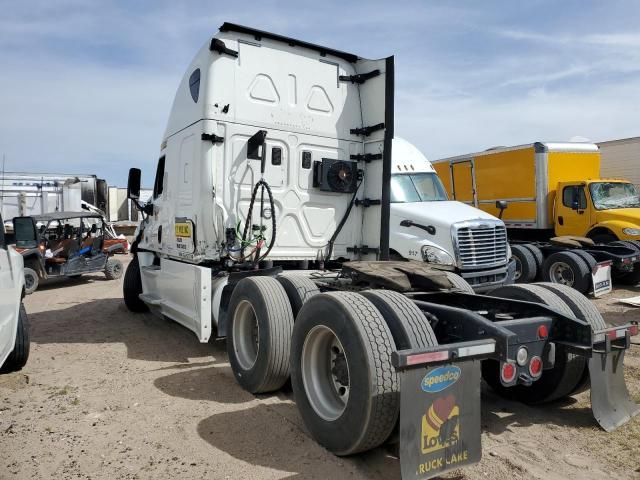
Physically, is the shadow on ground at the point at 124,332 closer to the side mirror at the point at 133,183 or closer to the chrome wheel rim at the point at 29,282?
the side mirror at the point at 133,183

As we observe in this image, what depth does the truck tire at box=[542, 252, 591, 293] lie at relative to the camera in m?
10.2

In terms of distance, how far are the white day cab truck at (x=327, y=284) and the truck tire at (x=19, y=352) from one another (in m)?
1.61

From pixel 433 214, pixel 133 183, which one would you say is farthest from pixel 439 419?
pixel 133 183

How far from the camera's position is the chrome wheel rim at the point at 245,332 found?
4.99 m

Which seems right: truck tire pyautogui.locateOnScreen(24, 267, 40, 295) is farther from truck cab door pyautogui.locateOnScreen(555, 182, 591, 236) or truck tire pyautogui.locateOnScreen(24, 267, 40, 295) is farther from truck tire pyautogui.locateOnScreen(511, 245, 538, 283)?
truck cab door pyautogui.locateOnScreen(555, 182, 591, 236)

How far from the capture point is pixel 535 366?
3338 millimetres

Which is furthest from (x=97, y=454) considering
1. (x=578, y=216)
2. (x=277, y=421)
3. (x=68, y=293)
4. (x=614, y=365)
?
(x=578, y=216)

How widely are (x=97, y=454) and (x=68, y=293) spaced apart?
29.5 ft

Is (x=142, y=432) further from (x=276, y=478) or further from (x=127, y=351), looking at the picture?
(x=127, y=351)

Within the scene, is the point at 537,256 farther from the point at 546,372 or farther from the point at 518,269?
the point at 546,372

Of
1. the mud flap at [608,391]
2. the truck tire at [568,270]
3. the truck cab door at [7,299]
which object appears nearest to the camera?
the mud flap at [608,391]

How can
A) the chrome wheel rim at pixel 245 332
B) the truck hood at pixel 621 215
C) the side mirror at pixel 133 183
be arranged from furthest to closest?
the truck hood at pixel 621 215
the side mirror at pixel 133 183
the chrome wheel rim at pixel 245 332

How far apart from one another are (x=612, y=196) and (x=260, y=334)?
36.2 ft

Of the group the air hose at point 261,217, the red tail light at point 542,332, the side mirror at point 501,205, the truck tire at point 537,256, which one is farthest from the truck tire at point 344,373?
the side mirror at point 501,205
